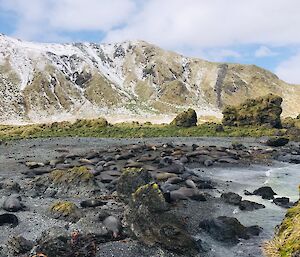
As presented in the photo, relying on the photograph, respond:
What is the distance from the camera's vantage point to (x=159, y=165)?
96.6ft

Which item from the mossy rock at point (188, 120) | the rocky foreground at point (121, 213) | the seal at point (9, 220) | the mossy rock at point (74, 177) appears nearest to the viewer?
the rocky foreground at point (121, 213)

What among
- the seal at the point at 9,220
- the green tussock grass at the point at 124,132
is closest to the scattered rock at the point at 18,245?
the seal at the point at 9,220

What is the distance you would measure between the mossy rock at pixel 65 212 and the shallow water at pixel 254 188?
5023 mm

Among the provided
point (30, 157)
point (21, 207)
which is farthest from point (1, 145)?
point (21, 207)

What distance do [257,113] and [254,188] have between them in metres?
54.5

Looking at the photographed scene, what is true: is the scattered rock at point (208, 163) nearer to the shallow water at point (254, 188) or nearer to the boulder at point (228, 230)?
the shallow water at point (254, 188)

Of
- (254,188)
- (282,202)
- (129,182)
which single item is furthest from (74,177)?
(282,202)

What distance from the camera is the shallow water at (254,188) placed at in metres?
13.2

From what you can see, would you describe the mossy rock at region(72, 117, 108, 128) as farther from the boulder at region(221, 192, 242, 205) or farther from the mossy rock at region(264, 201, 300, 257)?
the mossy rock at region(264, 201, 300, 257)

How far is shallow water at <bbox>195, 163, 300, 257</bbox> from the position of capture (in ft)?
43.2

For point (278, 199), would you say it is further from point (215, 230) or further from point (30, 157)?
point (30, 157)

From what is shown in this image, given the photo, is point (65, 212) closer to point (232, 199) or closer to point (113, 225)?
point (113, 225)

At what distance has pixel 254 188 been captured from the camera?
23.7 meters

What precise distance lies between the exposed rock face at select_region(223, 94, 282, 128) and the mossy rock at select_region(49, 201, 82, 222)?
206 feet
